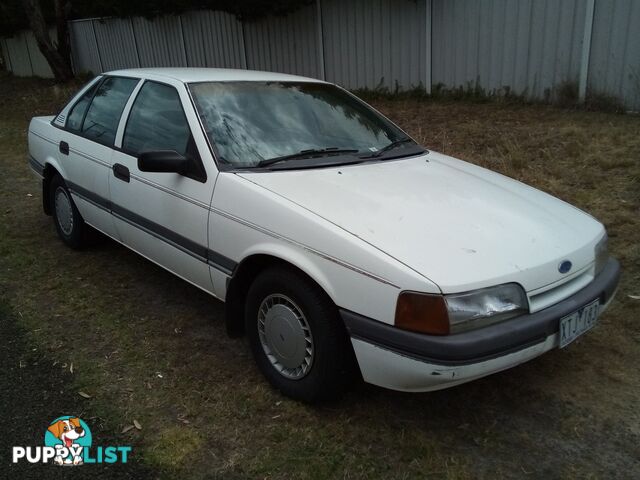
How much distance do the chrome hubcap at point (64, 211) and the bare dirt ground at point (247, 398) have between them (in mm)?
286

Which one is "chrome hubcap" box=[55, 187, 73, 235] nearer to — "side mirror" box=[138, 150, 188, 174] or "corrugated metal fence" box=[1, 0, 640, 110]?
"side mirror" box=[138, 150, 188, 174]

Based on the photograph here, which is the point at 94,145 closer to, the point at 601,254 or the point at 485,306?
the point at 485,306

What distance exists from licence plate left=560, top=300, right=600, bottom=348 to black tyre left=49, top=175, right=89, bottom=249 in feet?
12.5

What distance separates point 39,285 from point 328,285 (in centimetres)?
284

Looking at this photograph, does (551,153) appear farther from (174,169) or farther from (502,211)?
(174,169)

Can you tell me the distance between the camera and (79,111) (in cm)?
464

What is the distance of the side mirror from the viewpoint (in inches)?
121

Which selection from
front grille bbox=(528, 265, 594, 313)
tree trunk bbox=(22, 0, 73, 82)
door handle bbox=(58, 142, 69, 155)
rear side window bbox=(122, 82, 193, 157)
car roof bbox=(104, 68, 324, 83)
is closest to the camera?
front grille bbox=(528, 265, 594, 313)

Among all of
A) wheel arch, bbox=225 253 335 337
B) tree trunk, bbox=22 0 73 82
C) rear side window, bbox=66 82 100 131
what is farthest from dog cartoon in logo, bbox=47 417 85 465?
tree trunk, bbox=22 0 73 82

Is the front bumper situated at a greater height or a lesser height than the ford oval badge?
lesser

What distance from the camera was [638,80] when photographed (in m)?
6.72

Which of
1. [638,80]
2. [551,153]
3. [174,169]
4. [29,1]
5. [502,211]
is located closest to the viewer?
[502,211]

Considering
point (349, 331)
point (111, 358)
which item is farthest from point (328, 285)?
point (111, 358)

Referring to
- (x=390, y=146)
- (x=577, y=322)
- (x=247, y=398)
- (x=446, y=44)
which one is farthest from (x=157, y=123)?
(x=446, y=44)
